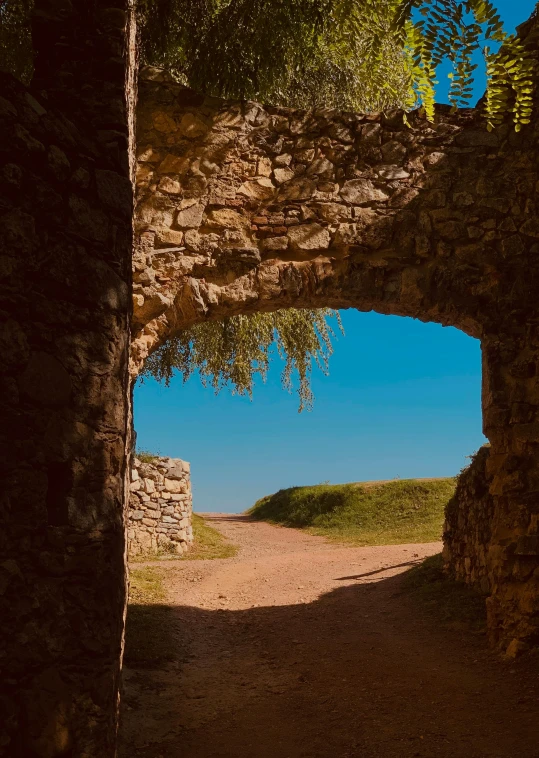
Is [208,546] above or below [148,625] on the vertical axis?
above

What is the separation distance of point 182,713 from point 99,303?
3.04 metres

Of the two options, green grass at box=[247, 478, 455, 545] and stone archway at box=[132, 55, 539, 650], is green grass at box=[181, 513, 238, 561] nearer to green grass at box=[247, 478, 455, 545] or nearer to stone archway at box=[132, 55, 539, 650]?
green grass at box=[247, 478, 455, 545]

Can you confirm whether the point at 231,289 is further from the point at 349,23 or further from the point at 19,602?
the point at 19,602

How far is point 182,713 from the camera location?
4.48m

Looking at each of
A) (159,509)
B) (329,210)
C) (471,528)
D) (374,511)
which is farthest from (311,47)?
(374,511)

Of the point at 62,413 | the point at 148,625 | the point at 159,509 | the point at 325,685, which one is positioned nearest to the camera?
the point at 62,413

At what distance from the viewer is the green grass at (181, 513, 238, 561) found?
37.0ft

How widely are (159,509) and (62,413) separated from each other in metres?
9.06

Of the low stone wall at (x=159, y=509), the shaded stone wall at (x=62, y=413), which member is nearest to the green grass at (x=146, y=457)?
the low stone wall at (x=159, y=509)

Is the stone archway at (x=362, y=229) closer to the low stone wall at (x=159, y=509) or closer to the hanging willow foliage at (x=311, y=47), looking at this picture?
the hanging willow foliage at (x=311, y=47)

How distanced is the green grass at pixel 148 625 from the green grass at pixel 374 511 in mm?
4982

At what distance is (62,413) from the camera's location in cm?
267

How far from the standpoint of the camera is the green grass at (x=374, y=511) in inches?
495

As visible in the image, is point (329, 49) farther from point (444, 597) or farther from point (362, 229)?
point (444, 597)
